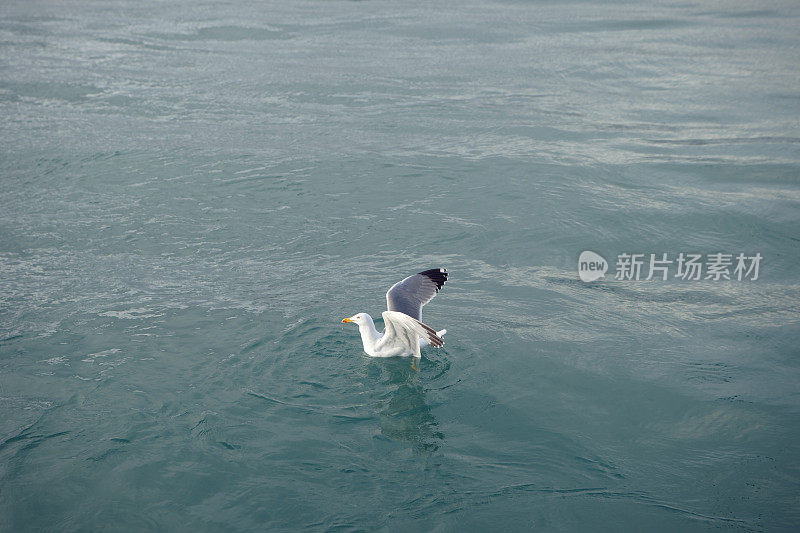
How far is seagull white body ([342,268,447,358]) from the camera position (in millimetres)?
10625

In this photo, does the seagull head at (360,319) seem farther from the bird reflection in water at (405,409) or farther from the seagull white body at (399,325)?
the bird reflection in water at (405,409)

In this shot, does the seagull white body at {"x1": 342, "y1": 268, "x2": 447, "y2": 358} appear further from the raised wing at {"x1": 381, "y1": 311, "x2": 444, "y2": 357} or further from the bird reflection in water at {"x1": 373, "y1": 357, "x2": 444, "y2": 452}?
the bird reflection in water at {"x1": 373, "y1": 357, "x2": 444, "y2": 452}

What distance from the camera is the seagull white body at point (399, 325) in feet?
34.9

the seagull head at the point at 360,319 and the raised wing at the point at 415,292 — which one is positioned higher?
the raised wing at the point at 415,292

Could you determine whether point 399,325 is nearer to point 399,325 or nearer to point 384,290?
point 399,325

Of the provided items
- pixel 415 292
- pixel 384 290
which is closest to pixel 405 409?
pixel 415 292

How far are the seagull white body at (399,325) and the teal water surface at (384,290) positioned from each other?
0.32 meters

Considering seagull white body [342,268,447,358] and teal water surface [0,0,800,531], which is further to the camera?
seagull white body [342,268,447,358]

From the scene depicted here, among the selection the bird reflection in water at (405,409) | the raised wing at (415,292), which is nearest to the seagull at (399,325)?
the raised wing at (415,292)

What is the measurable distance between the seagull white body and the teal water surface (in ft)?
1.06

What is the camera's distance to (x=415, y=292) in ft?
36.5

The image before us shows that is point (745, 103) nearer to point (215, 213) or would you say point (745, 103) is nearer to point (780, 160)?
point (780, 160)

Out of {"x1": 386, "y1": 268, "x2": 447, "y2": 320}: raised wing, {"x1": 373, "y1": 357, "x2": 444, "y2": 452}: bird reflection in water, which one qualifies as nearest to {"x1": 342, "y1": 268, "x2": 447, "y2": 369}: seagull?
{"x1": 386, "y1": 268, "x2": 447, "y2": 320}: raised wing

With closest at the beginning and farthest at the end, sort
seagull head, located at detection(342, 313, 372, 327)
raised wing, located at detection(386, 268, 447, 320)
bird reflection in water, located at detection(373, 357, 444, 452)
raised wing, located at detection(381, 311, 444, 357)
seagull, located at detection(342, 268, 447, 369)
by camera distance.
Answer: bird reflection in water, located at detection(373, 357, 444, 452) < raised wing, located at detection(381, 311, 444, 357) < seagull, located at detection(342, 268, 447, 369) < raised wing, located at detection(386, 268, 447, 320) < seagull head, located at detection(342, 313, 372, 327)
